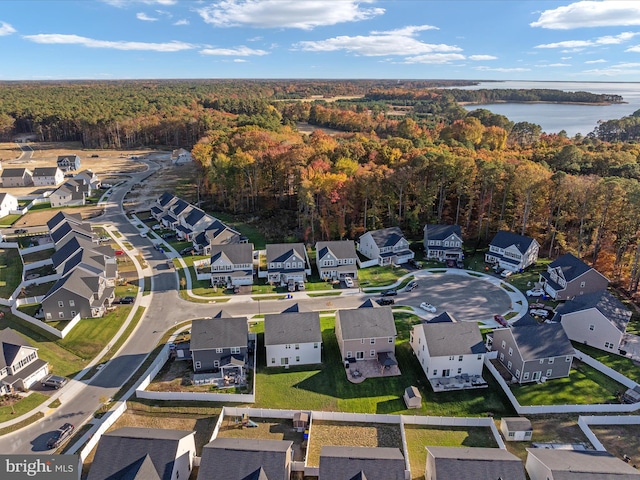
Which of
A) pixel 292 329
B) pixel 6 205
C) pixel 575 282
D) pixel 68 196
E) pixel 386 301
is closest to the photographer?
pixel 292 329

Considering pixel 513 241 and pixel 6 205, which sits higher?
pixel 6 205

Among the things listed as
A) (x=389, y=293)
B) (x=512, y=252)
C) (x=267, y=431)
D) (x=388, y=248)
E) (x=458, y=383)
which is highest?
(x=512, y=252)

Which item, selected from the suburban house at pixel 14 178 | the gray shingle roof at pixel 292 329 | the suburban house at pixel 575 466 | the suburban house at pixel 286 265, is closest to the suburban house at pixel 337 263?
the suburban house at pixel 286 265

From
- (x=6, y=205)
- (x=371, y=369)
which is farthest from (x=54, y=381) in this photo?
(x=6, y=205)

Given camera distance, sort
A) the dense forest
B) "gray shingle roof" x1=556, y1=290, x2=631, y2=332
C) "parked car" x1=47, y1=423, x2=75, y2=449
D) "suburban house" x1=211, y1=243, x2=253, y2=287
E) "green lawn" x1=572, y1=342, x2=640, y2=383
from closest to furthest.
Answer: "parked car" x1=47, y1=423, x2=75, y2=449
"green lawn" x1=572, y1=342, x2=640, y2=383
"gray shingle roof" x1=556, y1=290, x2=631, y2=332
"suburban house" x1=211, y1=243, x2=253, y2=287
the dense forest

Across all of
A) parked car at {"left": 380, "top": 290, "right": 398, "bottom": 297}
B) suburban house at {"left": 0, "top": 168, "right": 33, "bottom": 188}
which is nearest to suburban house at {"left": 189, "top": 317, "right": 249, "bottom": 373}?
parked car at {"left": 380, "top": 290, "right": 398, "bottom": 297}

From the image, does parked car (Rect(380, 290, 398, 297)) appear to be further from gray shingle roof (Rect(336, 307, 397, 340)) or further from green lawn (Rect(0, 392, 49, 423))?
green lawn (Rect(0, 392, 49, 423))

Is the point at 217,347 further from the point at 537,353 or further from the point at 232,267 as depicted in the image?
the point at 537,353
